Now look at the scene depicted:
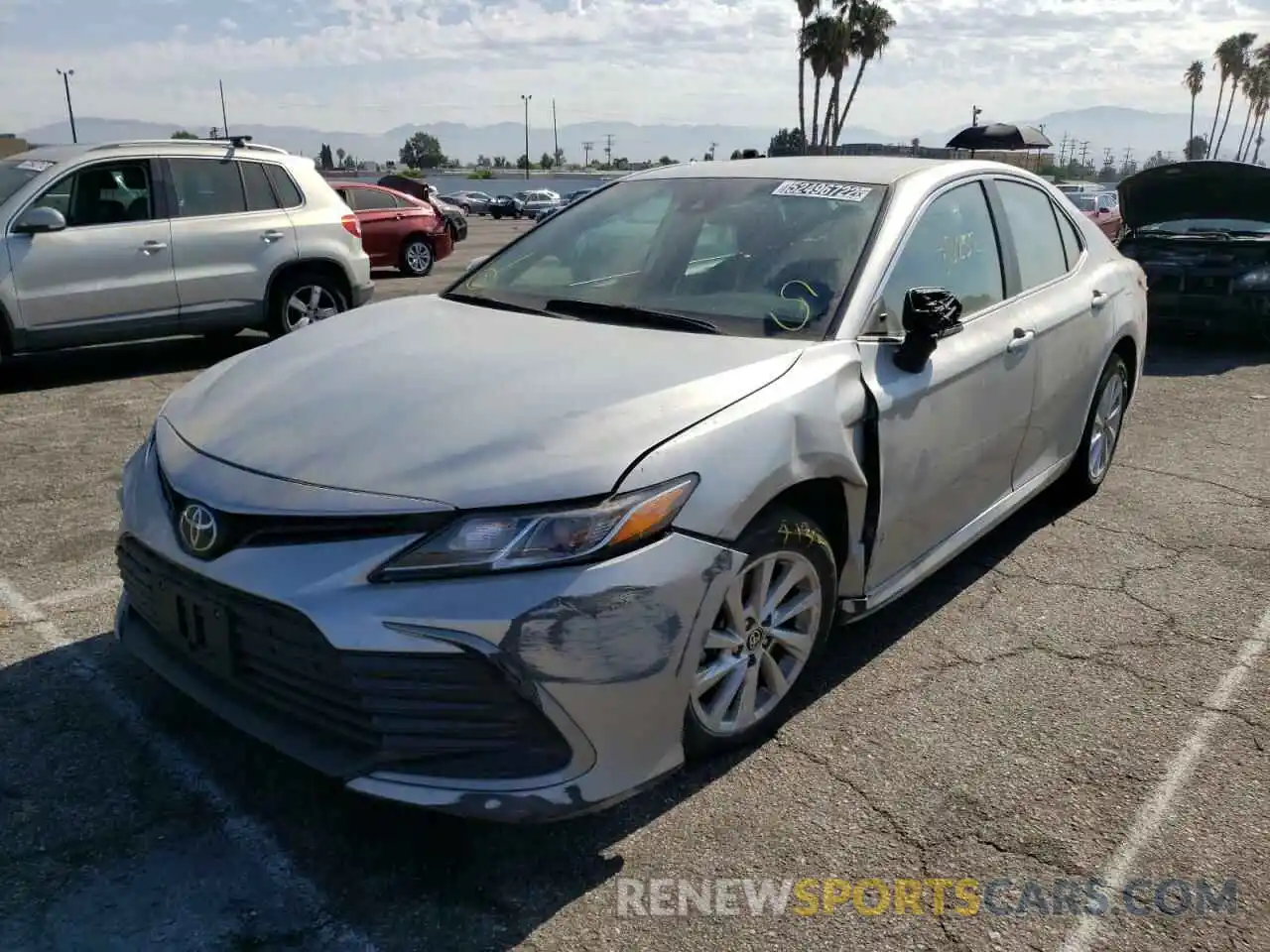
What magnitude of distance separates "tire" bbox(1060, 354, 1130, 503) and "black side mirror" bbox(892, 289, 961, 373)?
1.88m

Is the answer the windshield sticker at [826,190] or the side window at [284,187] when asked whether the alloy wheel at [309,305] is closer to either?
the side window at [284,187]

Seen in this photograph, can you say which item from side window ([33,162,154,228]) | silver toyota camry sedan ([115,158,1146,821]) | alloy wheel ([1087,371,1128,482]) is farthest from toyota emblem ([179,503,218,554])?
side window ([33,162,154,228])

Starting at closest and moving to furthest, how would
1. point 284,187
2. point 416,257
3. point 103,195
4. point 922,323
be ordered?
1. point 922,323
2. point 103,195
3. point 284,187
4. point 416,257

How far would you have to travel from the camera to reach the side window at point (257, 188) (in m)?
8.56

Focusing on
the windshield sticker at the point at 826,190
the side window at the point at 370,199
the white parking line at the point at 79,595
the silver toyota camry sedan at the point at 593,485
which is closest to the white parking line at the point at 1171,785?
the silver toyota camry sedan at the point at 593,485

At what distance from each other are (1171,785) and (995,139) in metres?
22.8

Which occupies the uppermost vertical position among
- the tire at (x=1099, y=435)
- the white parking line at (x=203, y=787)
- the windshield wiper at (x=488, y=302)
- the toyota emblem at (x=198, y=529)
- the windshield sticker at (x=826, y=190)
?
the windshield sticker at (x=826, y=190)

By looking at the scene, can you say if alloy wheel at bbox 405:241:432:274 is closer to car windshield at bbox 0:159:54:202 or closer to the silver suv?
the silver suv

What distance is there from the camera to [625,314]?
3.46m

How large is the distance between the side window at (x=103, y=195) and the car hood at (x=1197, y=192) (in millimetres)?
8514

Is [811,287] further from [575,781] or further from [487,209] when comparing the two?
[487,209]

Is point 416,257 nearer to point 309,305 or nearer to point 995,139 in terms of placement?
point 309,305

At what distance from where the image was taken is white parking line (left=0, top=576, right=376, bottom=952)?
240 centimetres

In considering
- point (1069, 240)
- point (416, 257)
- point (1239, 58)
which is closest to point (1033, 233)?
point (1069, 240)
